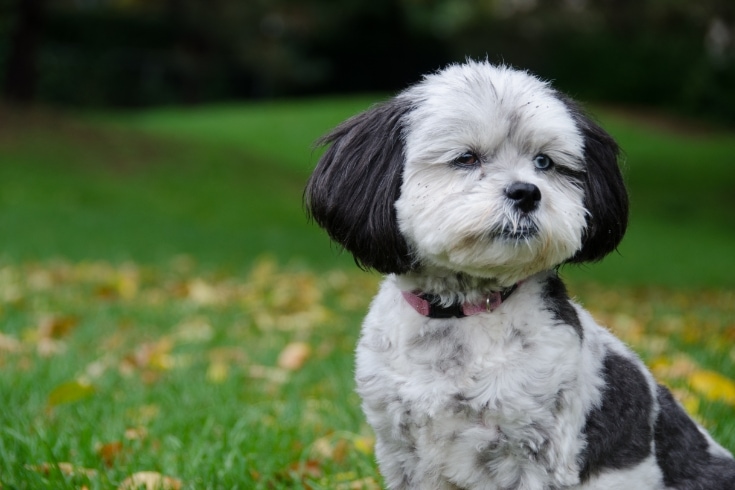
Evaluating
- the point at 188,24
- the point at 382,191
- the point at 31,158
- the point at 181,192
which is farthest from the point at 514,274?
the point at 188,24

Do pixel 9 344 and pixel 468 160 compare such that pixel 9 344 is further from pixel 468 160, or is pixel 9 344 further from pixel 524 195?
pixel 524 195

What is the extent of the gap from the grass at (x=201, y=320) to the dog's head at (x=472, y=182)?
2.10ft

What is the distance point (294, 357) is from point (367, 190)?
290 centimetres

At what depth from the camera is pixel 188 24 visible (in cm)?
3291

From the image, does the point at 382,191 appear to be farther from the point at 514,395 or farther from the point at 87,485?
the point at 87,485

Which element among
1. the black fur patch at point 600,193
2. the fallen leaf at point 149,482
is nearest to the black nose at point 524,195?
the black fur patch at point 600,193

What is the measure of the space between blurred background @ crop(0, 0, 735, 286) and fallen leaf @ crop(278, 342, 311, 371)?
1.92 m

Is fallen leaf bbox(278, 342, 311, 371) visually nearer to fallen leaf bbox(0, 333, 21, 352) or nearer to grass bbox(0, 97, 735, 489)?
grass bbox(0, 97, 735, 489)

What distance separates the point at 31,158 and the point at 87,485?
53.3 feet

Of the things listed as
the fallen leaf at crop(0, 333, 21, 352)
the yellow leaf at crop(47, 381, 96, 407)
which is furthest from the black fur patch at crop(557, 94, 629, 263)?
the fallen leaf at crop(0, 333, 21, 352)

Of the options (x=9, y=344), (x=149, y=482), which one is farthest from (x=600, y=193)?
(x=9, y=344)

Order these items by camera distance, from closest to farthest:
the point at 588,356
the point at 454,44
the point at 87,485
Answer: the point at 588,356 → the point at 87,485 → the point at 454,44

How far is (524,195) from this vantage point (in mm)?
2525

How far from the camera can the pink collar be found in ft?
8.90
